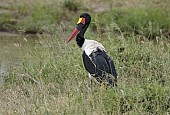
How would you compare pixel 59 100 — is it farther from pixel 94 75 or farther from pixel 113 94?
pixel 94 75

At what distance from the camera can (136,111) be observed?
16.0ft

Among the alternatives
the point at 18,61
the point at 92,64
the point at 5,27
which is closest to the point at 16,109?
the point at 92,64

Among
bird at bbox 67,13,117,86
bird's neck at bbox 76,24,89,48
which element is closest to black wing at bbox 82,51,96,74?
bird at bbox 67,13,117,86

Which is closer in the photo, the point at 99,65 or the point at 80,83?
the point at 80,83

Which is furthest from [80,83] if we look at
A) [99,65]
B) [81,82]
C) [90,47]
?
[90,47]

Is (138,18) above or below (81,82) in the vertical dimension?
below

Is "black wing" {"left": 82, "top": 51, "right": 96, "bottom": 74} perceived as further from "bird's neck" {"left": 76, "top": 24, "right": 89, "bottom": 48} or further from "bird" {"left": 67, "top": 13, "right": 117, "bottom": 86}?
"bird's neck" {"left": 76, "top": 24, "right": 89, "bottom": 48}

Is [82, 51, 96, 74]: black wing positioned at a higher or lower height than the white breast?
lower

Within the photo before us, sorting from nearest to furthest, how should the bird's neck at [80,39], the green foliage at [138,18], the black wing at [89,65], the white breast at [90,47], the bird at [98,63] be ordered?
the bird at [98,63]
the black wing at [89,65]
the white breast at [90,47]
the bird's neck at [80,39]
the green foliage at [138,18]

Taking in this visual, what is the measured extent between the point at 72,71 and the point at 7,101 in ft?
5.12

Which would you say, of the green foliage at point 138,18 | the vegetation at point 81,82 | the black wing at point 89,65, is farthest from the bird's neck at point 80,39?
the green foliage at point 138,18

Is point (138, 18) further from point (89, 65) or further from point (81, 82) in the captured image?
point (81, 82)

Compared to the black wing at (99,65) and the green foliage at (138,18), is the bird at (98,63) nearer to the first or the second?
the black wing at (99,65)

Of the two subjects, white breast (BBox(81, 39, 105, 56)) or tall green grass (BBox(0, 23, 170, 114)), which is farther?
white breast (BBox(81, 39, 105, 56))
